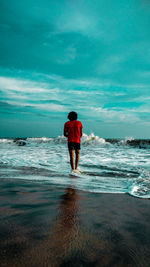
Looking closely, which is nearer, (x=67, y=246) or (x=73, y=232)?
(x=67, y=246)

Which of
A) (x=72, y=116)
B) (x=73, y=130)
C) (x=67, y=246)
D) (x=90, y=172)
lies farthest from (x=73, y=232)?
(x=72, y=116)

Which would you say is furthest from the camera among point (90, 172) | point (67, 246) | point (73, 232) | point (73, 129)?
point (73, 129)

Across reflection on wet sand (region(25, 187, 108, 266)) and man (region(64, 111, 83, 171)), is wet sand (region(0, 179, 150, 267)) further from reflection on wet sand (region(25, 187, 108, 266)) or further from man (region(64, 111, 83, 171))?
man (region(64, 111, 83, 171))

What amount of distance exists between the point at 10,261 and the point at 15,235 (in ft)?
0.98

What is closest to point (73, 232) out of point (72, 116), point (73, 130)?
point (73, 130)

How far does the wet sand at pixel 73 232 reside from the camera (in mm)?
1187

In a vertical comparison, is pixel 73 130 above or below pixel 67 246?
above

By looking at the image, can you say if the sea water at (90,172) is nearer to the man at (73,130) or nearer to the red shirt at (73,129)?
the man at (73,130)

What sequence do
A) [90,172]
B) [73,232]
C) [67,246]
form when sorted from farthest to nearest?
[90,172] → [73,232] → [67,246]

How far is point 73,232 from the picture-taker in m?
1.50

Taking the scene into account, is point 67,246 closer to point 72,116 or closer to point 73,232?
point 73,232

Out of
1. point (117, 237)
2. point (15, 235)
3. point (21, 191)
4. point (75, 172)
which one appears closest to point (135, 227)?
point (117, 237)

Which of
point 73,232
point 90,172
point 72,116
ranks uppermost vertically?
point 72,116

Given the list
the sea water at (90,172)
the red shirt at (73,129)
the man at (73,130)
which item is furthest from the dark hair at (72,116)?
the sea water at (90,172)
